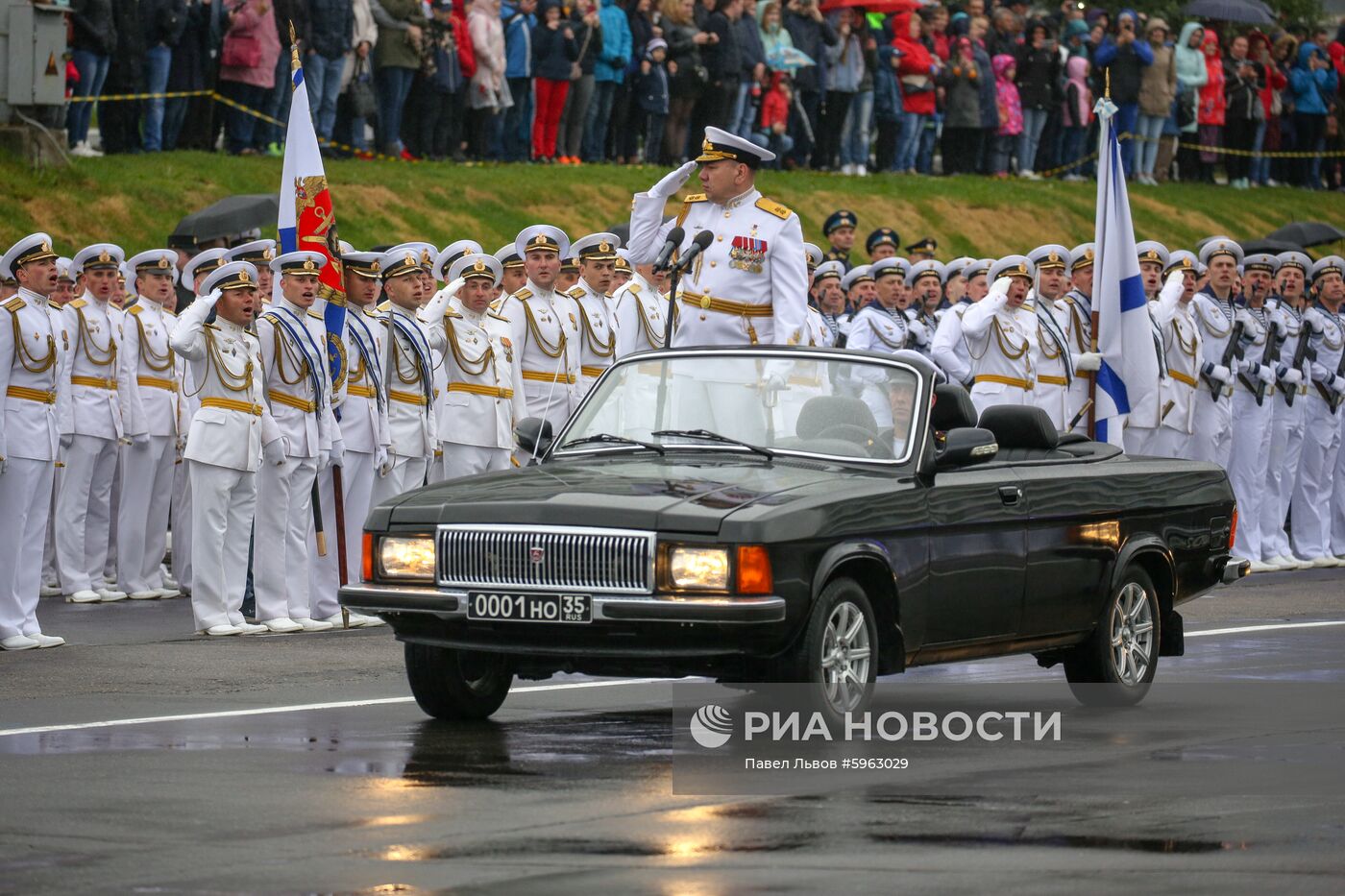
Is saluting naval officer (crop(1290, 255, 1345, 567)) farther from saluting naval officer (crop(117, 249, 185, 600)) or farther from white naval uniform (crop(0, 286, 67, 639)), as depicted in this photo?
white naval uniform (crop(0, 286, 67, 639))

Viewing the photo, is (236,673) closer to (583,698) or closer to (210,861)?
(583,698)

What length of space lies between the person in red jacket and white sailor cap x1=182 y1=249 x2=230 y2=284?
1749cm

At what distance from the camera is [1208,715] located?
11.7 meters

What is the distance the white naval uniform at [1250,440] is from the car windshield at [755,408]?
11.0 m

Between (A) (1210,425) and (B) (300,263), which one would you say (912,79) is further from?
(B) (300,263)

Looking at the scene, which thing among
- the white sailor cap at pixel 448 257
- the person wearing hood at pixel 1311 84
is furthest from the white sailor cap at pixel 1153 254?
the person wearing hood at pixel 1311 84

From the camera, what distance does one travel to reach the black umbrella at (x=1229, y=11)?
3709 cm

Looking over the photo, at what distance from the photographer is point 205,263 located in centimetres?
1731

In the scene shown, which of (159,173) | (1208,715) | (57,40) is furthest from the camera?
(159,173)

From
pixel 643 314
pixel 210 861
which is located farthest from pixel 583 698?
pixel 643 314

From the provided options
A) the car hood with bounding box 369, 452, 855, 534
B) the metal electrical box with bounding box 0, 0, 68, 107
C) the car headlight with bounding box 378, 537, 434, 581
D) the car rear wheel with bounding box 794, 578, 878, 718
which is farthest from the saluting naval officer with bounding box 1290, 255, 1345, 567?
the car headlight with bounding box 378, 537, 434, 581

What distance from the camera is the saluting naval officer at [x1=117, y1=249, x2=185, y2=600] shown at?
18.1 metres

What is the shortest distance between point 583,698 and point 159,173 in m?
14.6

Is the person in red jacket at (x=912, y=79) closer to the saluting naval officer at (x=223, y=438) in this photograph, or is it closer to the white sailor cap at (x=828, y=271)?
the white sailor cap at (x=828, y=271)
